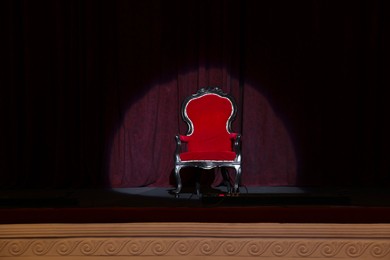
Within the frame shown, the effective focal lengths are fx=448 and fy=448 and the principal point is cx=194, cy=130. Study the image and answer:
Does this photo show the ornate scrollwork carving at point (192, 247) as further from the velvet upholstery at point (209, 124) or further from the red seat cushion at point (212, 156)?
the velvet upholstery at point (209, 124)

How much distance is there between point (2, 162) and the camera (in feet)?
14.9

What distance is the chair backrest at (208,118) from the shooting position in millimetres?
4078

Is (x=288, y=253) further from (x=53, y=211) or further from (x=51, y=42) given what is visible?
(x=51, y=42)

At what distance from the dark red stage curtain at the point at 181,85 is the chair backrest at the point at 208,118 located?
0.45 m

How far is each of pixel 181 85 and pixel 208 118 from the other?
2.07 feet

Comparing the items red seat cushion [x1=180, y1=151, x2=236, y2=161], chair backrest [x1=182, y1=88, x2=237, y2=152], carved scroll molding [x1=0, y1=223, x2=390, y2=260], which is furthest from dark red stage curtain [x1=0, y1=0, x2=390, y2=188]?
carved scroll molding [x1=0, y1=223, x2=390, y2=260]

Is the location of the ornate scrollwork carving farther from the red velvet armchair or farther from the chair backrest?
the chair backrest

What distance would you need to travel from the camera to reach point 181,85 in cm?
461

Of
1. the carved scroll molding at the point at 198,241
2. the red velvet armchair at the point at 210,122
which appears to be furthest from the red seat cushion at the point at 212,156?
the carved scroll molding at the point at 198,241

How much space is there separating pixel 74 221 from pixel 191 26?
293cm

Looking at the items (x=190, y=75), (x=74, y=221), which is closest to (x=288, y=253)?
(x=74, y=221)

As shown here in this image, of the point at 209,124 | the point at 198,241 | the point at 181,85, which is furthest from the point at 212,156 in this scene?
the point at 198,241

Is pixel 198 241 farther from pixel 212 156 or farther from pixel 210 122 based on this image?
pixel 210 122

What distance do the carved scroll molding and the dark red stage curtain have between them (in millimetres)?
2739
